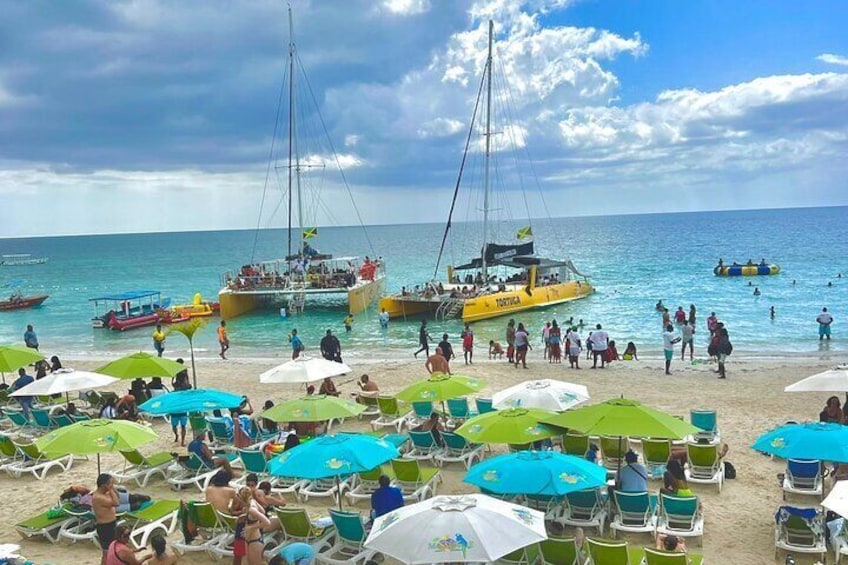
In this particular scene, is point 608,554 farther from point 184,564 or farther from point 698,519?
point 184,564

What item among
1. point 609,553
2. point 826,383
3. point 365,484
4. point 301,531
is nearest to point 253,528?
point 301,531

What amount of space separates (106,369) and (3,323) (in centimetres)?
4045

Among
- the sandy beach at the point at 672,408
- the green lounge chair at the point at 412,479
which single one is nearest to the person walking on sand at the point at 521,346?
the sandy beach at the point at 672,408

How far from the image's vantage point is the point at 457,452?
11.2 meters

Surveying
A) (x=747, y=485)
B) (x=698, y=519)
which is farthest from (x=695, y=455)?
(x=698, y=519)

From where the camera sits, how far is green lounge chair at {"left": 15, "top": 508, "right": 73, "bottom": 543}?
28.5 ft

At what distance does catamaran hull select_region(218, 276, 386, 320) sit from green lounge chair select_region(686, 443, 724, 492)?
1175 inches

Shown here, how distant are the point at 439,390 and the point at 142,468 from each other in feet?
15.7

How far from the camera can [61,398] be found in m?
16.8

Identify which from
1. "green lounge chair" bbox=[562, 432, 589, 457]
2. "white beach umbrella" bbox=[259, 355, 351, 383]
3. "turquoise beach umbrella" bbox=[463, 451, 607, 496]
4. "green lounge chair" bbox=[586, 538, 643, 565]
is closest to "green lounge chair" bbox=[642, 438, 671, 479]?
"green lounge chair" bbox=[562, 432, 589, 457]

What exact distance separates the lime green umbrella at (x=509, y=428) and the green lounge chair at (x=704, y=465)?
2.49 metres

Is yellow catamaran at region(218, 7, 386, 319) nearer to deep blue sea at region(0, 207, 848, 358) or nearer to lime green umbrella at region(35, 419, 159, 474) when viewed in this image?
deep blue sea at region(0, 207, 848, 358)

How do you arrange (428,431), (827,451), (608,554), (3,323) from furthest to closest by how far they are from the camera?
(3,323) < (428,431) < (827,451) < (608,554)

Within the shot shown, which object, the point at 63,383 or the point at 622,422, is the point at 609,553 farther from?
the point at 63,383
